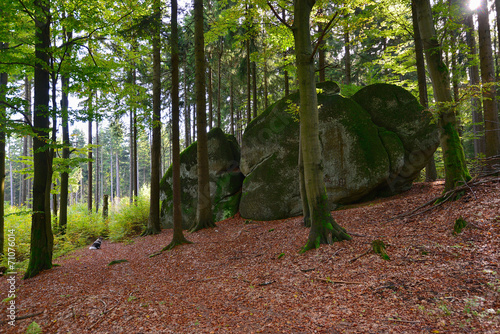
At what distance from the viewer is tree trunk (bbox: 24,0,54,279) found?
647 centimetres

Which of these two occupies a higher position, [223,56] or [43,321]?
[223,56]

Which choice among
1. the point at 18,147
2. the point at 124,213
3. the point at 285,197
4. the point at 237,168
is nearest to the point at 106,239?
the point at 124,213

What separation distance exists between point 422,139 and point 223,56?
1500 centimetres

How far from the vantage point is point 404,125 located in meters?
9.99

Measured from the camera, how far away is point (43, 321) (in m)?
4.09

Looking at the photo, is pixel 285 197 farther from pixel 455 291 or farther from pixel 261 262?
pixel 455 291

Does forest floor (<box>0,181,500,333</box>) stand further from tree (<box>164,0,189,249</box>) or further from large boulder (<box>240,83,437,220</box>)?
large boulder (<box>240,83,437,220</box>)

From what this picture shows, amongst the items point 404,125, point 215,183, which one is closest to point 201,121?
point 215,183

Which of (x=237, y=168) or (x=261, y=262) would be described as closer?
(x=261, y=262)

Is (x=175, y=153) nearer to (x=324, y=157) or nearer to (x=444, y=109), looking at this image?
(x=324, y=157)

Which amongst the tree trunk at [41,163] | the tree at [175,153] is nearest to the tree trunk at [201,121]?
the tree at [175,153]

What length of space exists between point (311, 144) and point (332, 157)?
4485 mm

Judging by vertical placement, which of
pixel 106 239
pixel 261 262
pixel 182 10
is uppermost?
pixel 182 10

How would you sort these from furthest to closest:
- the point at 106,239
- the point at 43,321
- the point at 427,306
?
1. the point at 106,239
2. the point at 43,321
3. the point at 427,306
